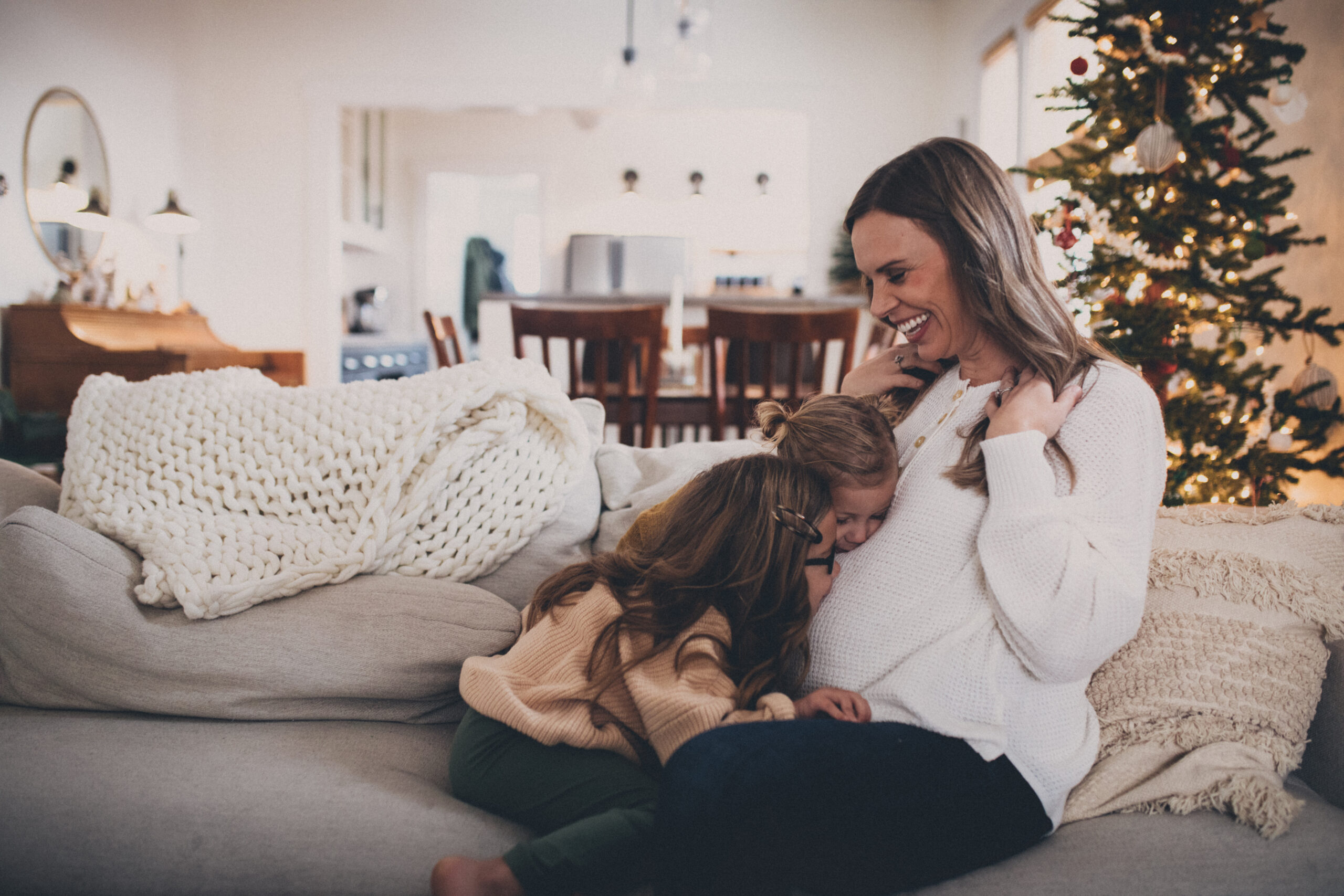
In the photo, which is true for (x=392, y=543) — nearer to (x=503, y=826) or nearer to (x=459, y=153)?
(x=503, y=826)

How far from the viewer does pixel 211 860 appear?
843 millimetres

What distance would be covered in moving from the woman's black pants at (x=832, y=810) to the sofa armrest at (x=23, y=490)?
103 cm

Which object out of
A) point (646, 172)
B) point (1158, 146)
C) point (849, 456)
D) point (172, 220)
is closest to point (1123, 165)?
point (1158, 146)

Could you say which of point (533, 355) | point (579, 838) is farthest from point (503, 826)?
point (533, 355)

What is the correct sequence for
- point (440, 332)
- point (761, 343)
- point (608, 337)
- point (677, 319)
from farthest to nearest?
point (440, 332) → point (677, 319) → point (761, 343) → point (608, 337)

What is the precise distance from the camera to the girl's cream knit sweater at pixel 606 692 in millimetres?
939

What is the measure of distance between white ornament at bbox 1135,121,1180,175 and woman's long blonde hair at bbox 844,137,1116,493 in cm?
116

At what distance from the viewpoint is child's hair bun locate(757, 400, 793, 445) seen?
4.19 feet

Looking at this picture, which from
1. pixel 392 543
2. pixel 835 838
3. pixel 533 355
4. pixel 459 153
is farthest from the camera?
pixel 459 153

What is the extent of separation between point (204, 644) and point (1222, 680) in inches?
49.8

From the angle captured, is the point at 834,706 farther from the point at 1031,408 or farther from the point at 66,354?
the point at 66,354

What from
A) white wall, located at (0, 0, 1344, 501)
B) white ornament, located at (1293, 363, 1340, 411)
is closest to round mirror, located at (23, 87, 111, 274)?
white wall, located at (0, 0, 1344, 501)

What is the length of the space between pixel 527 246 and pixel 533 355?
6.10 metres

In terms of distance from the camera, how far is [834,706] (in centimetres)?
97
